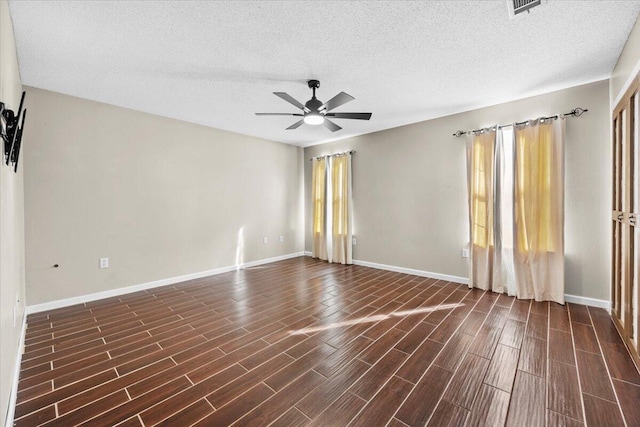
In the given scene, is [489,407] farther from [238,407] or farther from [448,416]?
[238,407]

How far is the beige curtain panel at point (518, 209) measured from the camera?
10.6 ft

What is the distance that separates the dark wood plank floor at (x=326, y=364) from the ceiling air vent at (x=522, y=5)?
257 cm

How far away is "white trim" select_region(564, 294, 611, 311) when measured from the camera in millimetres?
3047

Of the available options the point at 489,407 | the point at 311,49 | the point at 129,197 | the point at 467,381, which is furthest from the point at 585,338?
the point at 129,197

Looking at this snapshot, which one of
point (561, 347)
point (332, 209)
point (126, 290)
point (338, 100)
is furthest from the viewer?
point (332, 209)

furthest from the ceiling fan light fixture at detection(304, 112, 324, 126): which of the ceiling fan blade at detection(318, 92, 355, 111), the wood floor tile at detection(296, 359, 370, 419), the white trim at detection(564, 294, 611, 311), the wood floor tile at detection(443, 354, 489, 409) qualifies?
the white trim at detection(564, 294, 611, 311)

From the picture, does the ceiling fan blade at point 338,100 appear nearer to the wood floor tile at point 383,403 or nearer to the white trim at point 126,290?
the wood floor tile at point 383,403

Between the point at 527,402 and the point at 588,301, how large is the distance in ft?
7.87

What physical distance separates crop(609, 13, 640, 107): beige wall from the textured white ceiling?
0.07 meters

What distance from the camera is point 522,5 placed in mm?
1868

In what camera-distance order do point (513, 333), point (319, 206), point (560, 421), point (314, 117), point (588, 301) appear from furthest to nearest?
point (319, 206)
point (588, 301)
point (314, 117)
point (513, 333)
point (560, 421)

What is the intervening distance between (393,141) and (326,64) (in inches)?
98.5

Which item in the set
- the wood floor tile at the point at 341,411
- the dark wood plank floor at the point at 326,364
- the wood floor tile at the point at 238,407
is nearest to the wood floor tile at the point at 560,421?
the dark wood plank floor at the point at 326,364

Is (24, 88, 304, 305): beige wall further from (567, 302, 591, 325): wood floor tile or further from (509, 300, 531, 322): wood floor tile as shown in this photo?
(567, 302, 591, 325): wood floor tile
